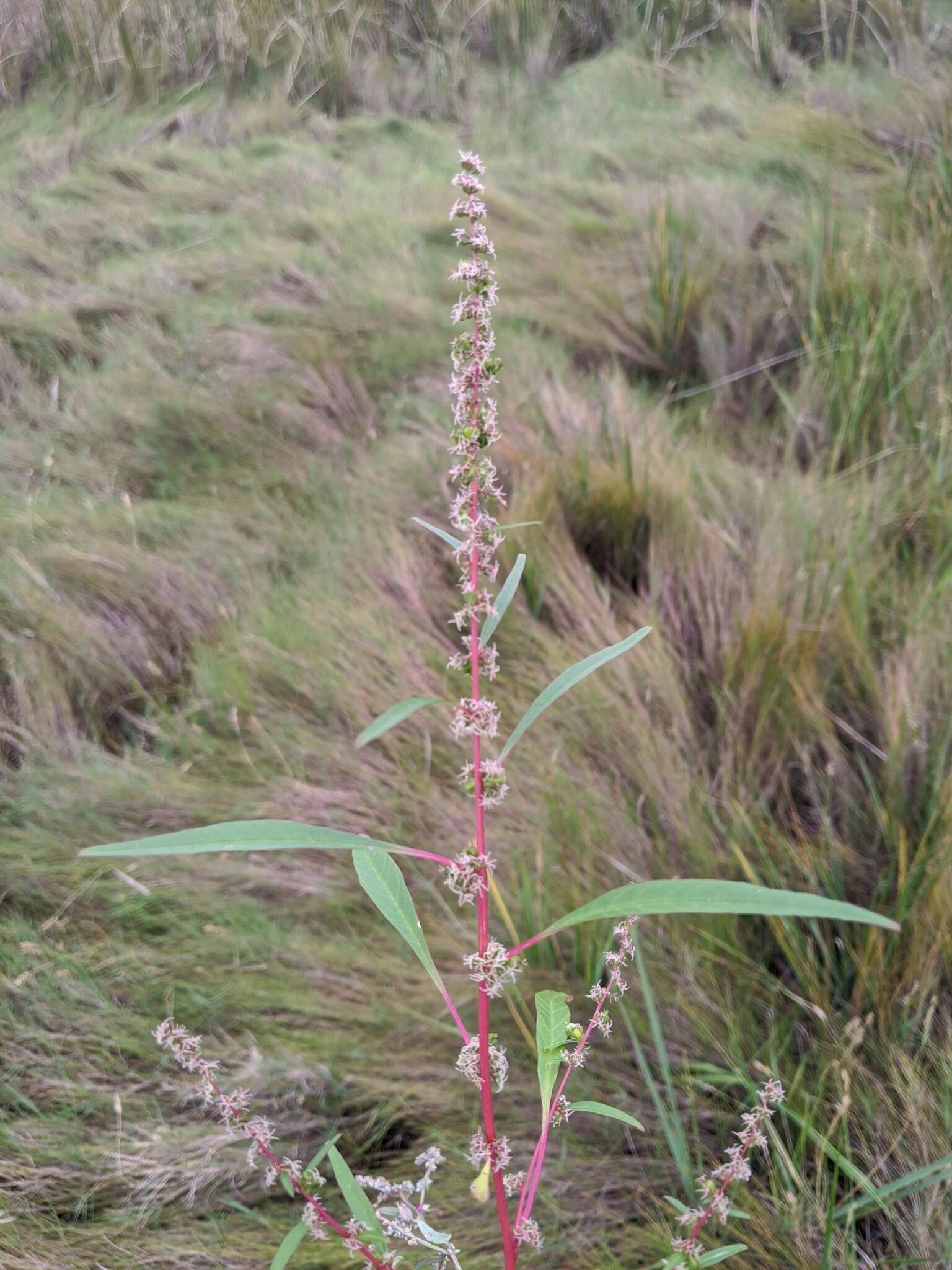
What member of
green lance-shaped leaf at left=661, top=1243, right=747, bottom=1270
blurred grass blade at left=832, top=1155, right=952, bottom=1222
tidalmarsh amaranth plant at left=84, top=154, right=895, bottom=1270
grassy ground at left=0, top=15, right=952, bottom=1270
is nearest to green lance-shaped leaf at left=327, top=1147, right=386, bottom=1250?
tidalmarsh amaranth plant at left=84, top=154, right=895, bottom=1270

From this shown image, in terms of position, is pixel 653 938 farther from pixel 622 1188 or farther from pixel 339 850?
pixel 339 850

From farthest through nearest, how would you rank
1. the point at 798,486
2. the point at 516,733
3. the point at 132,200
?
the point at 132,200 < the point at 798,486 < the point at 516,733

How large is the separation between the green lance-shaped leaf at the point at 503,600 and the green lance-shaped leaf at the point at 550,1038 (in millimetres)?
239

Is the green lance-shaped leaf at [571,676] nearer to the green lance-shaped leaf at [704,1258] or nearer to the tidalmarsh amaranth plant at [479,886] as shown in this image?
the tidalmarsh amaranth plant at [479,886]

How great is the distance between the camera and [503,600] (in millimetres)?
606

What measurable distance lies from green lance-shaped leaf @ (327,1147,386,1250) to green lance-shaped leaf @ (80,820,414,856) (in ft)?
0.89

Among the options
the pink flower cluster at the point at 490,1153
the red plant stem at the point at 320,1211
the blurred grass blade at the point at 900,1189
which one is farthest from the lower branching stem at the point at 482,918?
the blurred grass blade at the point at 900,1189

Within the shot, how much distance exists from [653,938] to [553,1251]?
35cm

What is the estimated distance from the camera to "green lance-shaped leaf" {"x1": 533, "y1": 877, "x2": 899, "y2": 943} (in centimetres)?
39

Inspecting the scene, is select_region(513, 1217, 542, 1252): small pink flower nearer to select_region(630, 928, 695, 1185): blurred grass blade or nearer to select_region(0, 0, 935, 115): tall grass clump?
select_region(630, 928, 695, 1185): blurred grass blade

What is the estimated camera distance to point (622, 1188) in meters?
0.91

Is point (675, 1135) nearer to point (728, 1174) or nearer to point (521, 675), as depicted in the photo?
point (728, 1174)

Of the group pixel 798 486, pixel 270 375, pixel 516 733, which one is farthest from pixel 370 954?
pixel 270 375

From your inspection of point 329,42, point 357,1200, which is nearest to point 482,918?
point 357,1200
